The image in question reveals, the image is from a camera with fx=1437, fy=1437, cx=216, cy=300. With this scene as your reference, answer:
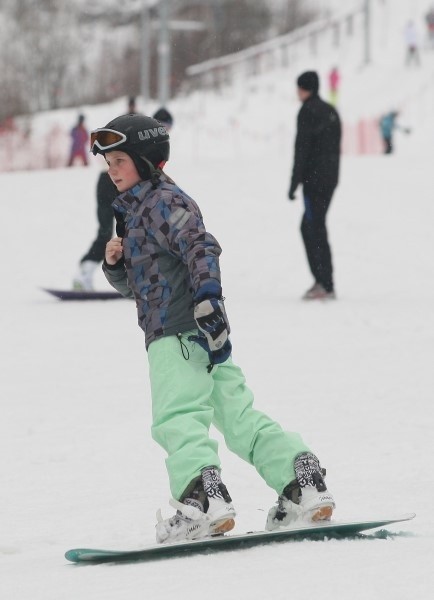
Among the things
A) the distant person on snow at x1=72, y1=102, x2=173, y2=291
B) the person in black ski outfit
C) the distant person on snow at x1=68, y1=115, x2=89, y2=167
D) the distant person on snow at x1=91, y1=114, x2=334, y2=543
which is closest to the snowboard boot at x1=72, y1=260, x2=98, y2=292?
the distant person on snow at x1=72, y1=102, x2=173, y2=291

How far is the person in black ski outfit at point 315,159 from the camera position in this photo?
11.3 m

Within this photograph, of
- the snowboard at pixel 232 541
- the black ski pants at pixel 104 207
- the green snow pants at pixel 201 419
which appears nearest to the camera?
the snowboard at pixel 232 541

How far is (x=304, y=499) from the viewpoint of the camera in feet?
14.0

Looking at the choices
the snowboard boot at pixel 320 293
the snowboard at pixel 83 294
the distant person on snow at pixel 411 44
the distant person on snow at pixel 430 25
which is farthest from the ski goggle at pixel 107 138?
the distant person on snow at pixel 430 25

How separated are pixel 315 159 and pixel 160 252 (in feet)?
23.5

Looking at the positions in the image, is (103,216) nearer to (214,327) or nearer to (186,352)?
(186,352)

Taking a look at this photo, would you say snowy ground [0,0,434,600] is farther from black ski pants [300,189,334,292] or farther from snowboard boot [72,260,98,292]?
black ski pants [300,189,334,292]

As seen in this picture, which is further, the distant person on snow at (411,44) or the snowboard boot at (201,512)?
the distant person on snow at (411,44)

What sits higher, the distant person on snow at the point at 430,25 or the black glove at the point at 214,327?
the distant person on snow at the point at 430,25

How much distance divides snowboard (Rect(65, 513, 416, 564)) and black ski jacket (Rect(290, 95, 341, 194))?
717cm

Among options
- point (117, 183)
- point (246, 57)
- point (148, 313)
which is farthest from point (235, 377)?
point (246, 57)

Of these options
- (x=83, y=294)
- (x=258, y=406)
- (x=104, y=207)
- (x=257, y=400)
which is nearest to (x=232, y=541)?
(x=258, y=406)

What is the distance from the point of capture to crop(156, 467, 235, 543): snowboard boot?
4.14 m

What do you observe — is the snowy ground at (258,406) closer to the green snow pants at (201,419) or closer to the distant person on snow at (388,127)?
the green snow pants at (201,419)
